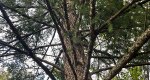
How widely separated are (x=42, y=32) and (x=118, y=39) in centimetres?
188

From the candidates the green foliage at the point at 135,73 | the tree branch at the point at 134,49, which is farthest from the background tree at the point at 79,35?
the green foliage at the point at 135,73

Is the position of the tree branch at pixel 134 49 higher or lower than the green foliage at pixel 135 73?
lower

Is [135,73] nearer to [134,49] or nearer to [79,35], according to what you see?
[79,35]

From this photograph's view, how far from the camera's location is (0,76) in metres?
15.2

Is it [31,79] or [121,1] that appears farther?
[31,79]

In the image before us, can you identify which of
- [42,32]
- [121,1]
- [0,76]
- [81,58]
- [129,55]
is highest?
[0,76]

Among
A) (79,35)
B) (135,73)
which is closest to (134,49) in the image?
(79,35)

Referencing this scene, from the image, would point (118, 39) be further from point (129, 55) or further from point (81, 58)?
point (129, 55)

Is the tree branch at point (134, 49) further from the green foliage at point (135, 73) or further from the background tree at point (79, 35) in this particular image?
the green foliage at point (135, 73)

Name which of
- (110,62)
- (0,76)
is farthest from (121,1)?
(0,76)

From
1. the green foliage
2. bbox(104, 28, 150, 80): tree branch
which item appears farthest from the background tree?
the green foliage

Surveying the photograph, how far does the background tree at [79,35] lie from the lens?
2.97 m

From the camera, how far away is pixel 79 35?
4.22 m

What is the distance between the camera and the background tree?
117 inches
